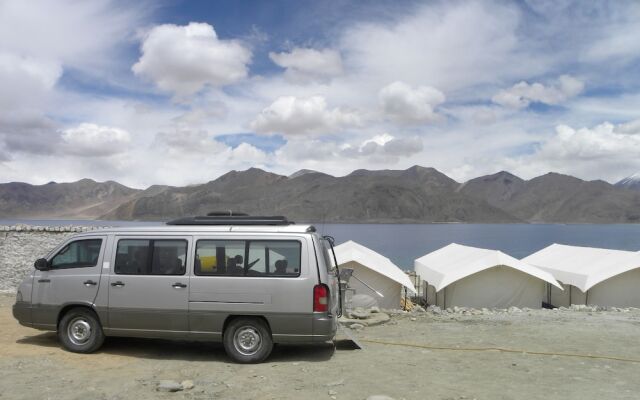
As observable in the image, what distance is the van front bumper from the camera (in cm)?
979

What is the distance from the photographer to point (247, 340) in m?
9.04

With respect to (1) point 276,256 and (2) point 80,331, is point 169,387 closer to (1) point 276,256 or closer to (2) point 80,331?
(1) point 276,256

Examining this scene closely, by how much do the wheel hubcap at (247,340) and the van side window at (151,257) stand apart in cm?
136

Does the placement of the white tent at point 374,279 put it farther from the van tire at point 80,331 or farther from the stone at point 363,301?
the van tire at point 80,331

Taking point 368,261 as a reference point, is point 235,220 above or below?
above

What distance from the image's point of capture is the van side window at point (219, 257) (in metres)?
9.02

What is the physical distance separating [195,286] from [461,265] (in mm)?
18170

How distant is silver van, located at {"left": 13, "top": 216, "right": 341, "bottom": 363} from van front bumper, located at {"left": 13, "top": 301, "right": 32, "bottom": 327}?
0.02 m

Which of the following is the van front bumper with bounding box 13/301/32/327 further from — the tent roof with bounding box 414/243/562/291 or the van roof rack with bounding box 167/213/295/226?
the tent roof with bounding box 414/243/562/291

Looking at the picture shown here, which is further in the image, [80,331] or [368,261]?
[368,261]

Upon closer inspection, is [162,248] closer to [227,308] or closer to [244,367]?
[227,308]

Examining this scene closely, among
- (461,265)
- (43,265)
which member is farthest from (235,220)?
(461,265)

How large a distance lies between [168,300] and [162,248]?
33.6 inches

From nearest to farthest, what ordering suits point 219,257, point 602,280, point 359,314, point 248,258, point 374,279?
1. point 248,258
2. point 219,257
3. point 359,314
4. point 374,279
5. point 602,280
